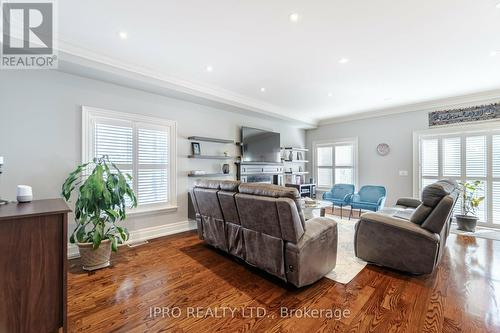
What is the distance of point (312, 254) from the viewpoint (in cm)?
225

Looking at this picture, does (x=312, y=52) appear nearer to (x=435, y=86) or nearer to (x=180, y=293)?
(x=435, y=86)

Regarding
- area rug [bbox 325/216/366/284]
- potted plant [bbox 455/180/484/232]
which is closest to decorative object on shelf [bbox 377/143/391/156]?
potted plant [bbox 455/180/484/232]

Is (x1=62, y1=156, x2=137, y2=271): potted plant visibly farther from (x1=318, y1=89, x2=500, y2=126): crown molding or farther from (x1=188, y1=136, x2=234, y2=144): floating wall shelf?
(x1=318, y1=89, x2=500, y2=126): crown molding

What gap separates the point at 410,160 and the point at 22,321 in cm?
685

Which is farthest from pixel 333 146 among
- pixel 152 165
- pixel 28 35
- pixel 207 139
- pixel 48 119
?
pixel 28 35

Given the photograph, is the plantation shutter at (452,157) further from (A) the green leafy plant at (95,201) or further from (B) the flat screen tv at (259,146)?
(A) the green leafy plant at (95,201)

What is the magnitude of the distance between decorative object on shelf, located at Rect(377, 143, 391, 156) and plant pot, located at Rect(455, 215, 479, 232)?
2040 mm

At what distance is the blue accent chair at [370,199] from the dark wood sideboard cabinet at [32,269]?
4886mm

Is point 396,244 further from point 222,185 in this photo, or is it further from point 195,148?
point 195,148

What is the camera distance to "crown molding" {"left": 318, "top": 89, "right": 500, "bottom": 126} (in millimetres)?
4449

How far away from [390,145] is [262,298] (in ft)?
17.7

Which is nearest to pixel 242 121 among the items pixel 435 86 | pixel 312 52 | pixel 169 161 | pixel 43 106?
pixel 169 161

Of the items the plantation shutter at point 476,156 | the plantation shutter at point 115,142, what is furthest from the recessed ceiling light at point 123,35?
the plantation shutter at point 476,156

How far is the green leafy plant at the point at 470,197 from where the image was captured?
450cm
